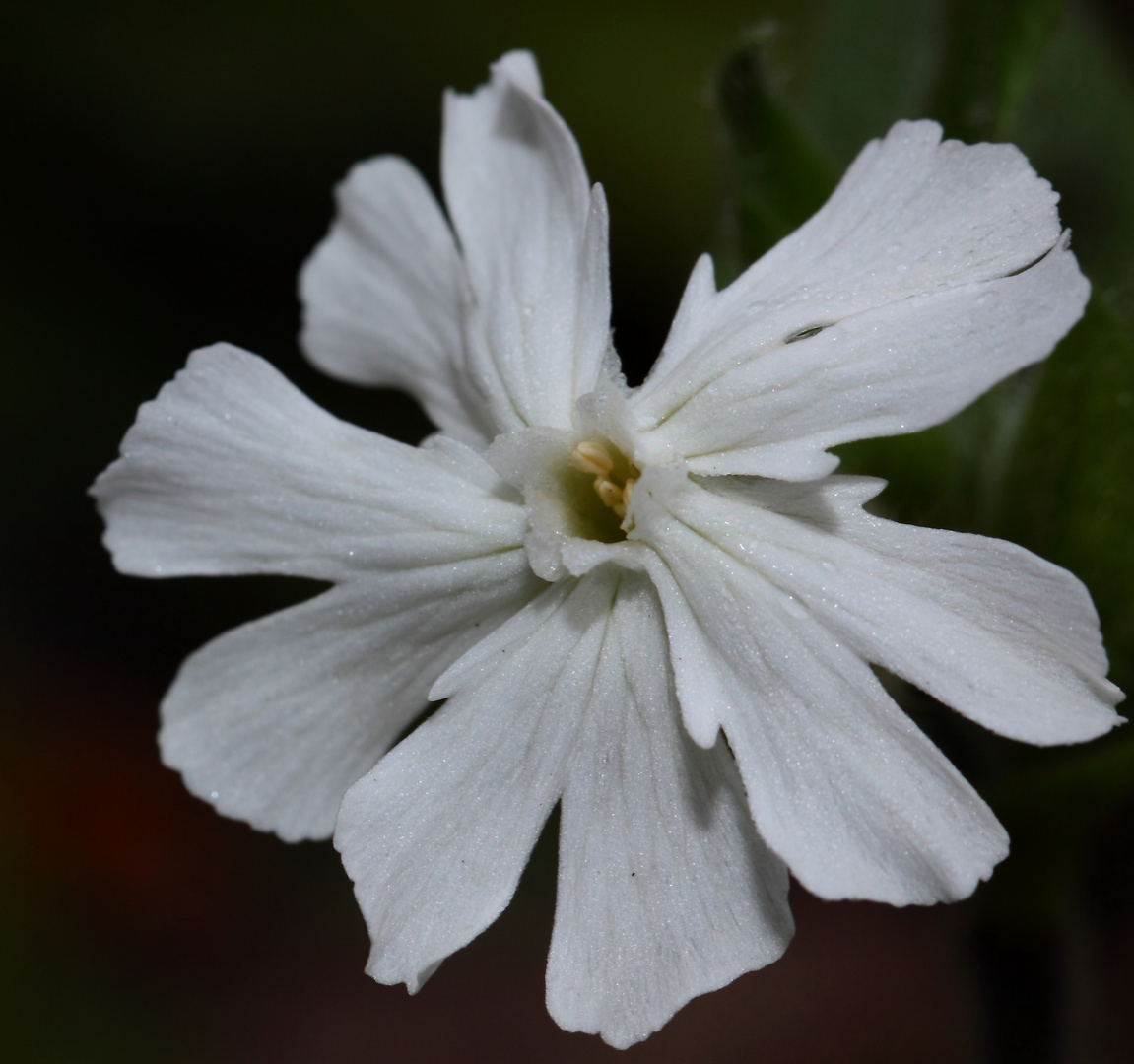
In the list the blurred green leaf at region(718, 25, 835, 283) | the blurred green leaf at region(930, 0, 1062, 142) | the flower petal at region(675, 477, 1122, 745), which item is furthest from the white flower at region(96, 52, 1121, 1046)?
the blurred green leaf at region(930, 0, 1062, 142)

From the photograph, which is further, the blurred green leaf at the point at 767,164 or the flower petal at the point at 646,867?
the blurred green leaf at the point at 767,164

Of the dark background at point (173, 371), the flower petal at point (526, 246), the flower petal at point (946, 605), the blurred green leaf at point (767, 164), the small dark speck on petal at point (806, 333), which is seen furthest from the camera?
the dark background at point (173, 371)

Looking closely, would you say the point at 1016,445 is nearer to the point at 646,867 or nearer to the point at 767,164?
the point at 767,164

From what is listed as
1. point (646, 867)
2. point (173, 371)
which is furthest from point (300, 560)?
point (173, 371)

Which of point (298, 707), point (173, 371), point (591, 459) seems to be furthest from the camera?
point (173, 371)

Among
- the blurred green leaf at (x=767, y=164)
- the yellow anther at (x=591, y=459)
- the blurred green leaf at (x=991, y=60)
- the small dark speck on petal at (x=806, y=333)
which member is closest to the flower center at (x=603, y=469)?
the yellow anther at (x=591, y=459)

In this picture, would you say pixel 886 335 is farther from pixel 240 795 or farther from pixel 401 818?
pixel 240 795

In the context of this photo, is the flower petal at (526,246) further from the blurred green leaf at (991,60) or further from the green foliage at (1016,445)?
the blurred green leaf at (991,60)

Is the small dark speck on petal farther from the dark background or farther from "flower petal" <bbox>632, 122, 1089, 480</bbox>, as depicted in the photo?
the dark background
